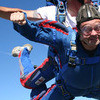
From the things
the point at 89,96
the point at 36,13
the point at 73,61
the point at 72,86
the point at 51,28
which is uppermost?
the point at 36,13

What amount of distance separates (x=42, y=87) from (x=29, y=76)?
336 millimetres

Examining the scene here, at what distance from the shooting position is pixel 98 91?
10.4ft

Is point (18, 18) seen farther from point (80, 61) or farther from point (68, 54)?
point (80, 61)

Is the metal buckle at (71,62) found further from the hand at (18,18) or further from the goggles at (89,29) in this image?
the hand at (18,18)

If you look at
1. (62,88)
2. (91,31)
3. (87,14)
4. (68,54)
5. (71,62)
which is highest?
(87,14)

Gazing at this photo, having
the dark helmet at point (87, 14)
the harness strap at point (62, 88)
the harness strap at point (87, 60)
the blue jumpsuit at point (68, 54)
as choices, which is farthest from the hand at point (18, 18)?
the harness strap at point (62, 88)

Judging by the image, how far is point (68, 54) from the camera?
264 centimetres

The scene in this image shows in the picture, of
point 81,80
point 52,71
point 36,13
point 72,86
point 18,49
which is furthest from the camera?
point 18,49

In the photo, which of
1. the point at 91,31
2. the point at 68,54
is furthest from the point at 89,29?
the point at 68,54

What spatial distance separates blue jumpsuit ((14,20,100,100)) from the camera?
256 centimetres

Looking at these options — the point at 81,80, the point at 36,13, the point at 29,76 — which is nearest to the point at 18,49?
the point at 29,76

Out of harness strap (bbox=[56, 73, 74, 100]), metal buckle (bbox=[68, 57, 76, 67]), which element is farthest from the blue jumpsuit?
harness strap (bbox=[56, 73, 74, 100])

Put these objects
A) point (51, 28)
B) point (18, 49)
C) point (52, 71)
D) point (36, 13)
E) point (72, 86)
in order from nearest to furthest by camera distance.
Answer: point (51, 28), point (72, 86), point (36, 13), point (52, 71), point (18, 49)

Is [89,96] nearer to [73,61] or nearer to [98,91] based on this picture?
[98,91]
